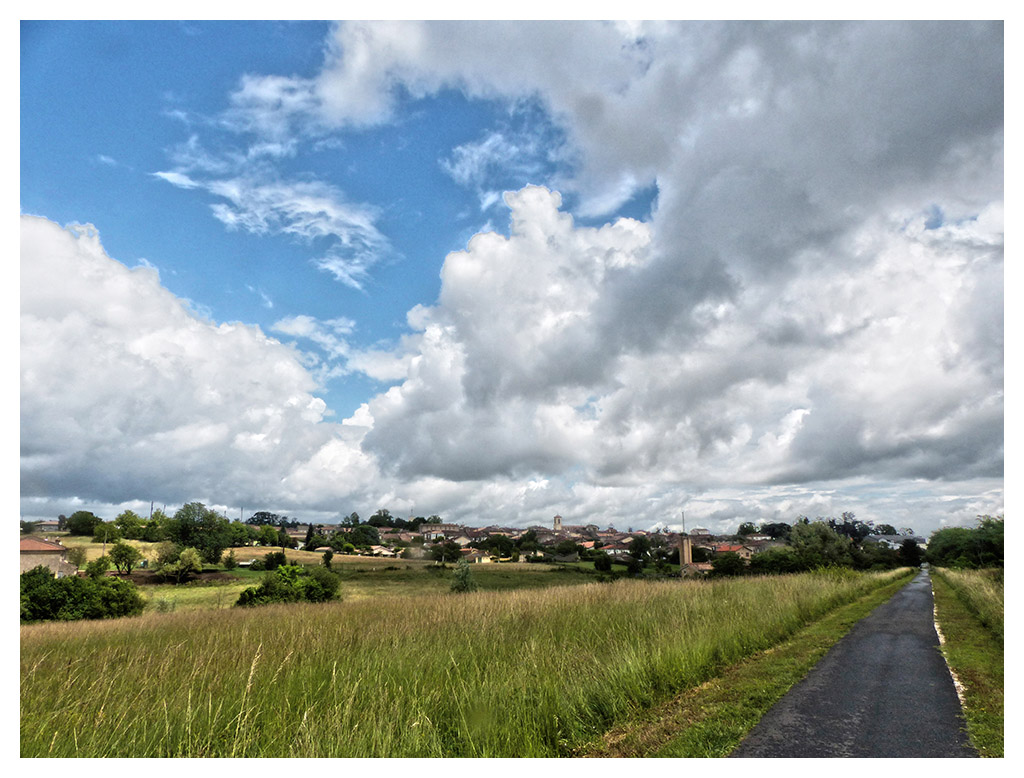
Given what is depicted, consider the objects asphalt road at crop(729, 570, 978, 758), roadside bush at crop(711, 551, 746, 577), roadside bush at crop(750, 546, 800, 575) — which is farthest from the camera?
roadside bush at crop(711, 551, 746, 577)

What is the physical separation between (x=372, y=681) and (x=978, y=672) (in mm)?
10023

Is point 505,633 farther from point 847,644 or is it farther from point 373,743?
point 847,644

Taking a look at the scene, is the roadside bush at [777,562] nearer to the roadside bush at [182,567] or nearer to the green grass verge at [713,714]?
the green grass verge at [713,714]

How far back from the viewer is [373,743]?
421cm

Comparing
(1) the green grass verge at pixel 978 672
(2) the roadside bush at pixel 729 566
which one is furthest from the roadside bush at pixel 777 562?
(1) the green grass verge at pixel 978 672

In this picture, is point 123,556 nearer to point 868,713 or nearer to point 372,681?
point 372,681

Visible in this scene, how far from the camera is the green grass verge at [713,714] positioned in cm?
523

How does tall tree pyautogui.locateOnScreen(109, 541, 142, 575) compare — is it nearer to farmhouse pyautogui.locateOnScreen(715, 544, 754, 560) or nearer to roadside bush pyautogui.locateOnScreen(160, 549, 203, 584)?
roadside bush pyautogui.locateOnScreen(160, 549, 203, 584)

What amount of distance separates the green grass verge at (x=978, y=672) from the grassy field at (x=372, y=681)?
3.21 meters

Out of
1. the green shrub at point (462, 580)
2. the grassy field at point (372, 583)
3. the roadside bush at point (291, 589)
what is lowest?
the grassy field at point (372, 583)

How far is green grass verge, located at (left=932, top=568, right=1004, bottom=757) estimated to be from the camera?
578 centimetres

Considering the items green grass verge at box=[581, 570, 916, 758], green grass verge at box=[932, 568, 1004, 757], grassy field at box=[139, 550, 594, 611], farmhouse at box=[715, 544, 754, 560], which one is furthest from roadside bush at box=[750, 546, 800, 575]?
green grass verge at box=[581, 570, 916, 758]

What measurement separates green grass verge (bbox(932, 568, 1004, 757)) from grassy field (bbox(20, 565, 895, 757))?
3.21 m

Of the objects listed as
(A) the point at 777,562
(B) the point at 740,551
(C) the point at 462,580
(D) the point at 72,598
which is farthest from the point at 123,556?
(B) the point at 740,551
